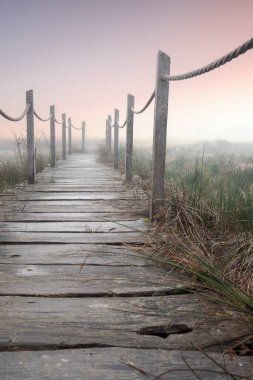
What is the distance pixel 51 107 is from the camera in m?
8.62

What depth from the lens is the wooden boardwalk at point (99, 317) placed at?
1180 millimetres

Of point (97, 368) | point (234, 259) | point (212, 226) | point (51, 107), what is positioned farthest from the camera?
point (51, 107)

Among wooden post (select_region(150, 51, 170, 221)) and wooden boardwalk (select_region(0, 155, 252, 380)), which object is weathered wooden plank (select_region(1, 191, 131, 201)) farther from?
wooden boardwalk (select_region(0, 155, 252, 380))

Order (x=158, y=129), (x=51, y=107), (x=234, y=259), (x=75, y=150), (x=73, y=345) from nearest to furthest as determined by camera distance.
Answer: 1. (x=73, y=345)
2. (x=234, y=259)
3. (x=158, y=129)
4. (x=51, y=107)
5. (x=75, y=150)

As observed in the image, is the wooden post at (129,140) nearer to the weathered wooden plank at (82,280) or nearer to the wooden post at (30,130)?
the wooden post at (30,130)

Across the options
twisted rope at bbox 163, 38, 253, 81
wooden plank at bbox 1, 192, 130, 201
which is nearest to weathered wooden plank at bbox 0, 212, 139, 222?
wooden plank at bbox 1, 192, 130, 201

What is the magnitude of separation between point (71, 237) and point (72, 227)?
30cm

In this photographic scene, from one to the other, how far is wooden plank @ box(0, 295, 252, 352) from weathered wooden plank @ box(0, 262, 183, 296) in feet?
0.26

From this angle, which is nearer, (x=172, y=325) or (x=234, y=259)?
(x=172, y=325)

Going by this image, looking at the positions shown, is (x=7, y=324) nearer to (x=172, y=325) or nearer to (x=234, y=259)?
(x=172, y=325)

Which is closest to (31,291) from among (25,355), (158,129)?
(25,355)

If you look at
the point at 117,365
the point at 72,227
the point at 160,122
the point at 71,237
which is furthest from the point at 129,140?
the point at 117,365

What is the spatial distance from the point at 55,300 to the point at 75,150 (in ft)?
60.3

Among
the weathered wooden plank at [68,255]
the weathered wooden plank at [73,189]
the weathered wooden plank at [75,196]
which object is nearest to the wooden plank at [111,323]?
the weathered wooden plank at [68,255]
